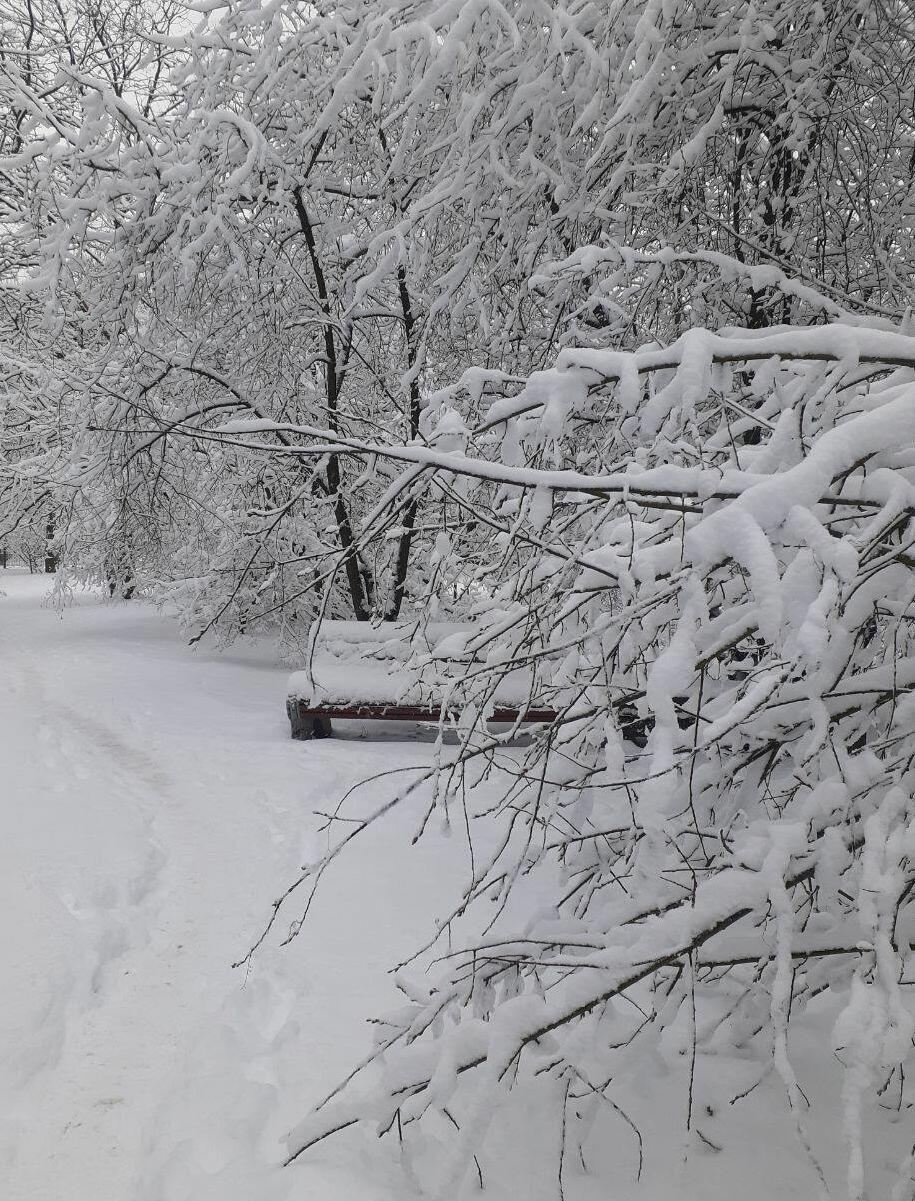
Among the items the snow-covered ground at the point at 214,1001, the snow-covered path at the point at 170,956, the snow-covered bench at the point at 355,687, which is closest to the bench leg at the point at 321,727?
the snow-covered bench at the point at 355,687

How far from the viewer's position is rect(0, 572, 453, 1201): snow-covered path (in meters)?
2.57

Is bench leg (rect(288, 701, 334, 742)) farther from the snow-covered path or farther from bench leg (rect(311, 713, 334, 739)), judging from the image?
the snow-covered path

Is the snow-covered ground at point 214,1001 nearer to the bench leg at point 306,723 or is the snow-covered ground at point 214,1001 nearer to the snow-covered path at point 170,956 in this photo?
the snow-covered path at point 170,956

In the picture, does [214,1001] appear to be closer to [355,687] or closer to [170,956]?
[170,956]

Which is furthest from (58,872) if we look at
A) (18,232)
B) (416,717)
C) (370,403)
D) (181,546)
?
(18,232)

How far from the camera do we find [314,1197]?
7.48 feet

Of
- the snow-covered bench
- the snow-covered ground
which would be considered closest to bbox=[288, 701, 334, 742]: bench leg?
the snow-covered bench

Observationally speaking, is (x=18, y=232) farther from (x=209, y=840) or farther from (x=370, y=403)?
(x=209, y=840)

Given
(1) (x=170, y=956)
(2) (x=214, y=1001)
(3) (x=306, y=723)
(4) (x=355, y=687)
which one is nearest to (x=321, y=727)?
(3) (x=306, y=723)

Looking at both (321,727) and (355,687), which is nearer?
(355,687)

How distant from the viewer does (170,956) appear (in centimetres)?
371

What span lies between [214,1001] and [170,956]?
46 cm

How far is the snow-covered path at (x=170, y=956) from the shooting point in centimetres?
257

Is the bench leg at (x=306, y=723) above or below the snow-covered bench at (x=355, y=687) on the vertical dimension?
below
